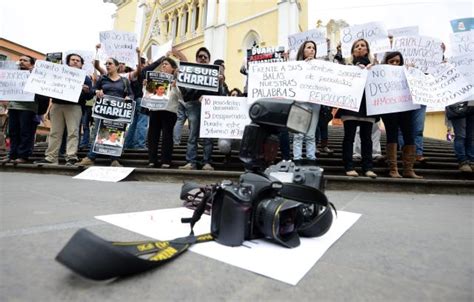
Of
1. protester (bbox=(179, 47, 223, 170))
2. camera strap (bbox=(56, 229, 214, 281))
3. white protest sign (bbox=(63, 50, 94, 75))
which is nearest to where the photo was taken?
camera strap (bbox=(56, 229, 214, 281))

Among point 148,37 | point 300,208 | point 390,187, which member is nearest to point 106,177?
point 300,208

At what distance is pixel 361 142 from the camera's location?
3.49 meters

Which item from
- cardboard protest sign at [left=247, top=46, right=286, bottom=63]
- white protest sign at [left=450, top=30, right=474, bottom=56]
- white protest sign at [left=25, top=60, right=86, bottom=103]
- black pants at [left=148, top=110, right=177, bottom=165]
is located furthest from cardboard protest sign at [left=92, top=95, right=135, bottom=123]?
white protest sign at [left=450, top=30, right=474, bottom=56]

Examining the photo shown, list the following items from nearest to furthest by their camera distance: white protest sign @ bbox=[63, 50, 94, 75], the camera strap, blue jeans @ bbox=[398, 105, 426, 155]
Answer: the camera strap → blue jeans @ bbox=[398, 105, 426, 155] → white protest sign @ bbox=[63, 50, 94, 75]

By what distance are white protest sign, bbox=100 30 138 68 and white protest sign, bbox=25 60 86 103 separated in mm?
1056

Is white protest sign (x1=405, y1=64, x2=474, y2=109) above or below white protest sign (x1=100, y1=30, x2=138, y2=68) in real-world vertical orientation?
below

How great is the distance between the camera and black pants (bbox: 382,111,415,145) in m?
3.44

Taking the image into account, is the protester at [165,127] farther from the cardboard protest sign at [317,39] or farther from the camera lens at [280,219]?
the camera lens at [280,219]

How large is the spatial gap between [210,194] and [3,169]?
192 inches

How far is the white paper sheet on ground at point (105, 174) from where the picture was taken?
3641mm

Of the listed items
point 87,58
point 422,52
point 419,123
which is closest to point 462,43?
point 422,52

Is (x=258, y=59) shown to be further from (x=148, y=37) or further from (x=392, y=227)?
(x=148, y=37)

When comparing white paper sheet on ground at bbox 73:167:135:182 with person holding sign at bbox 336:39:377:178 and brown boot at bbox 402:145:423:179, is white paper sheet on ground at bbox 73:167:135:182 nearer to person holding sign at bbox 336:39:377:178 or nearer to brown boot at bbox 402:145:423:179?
person holding sign at bbox 336:39:377:178

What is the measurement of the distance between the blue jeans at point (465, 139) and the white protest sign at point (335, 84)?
1.56 m
